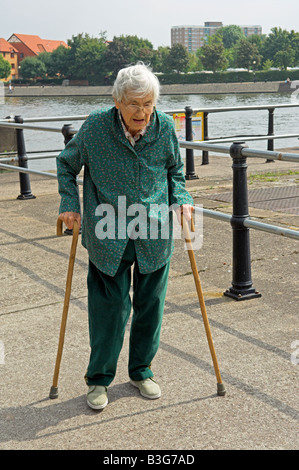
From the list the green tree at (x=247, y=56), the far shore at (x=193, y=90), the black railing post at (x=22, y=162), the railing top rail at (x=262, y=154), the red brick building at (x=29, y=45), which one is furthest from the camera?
the red brick building at (x=29, y=45)

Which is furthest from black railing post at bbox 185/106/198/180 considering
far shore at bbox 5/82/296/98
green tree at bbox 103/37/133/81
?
green tree at bbox 103/37/133/81

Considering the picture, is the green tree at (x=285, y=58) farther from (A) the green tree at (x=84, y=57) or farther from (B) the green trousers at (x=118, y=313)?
(B) the green trousers at (x=118, y=313)

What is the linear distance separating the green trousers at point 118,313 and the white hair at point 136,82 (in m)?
0.64

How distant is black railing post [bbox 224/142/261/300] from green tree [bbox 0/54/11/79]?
145m

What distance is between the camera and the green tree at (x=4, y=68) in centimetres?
14175

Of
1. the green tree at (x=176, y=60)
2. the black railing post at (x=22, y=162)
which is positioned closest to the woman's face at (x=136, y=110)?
the black railing post at (x=22, y=162)

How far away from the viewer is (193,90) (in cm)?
9969

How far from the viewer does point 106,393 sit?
3016mm

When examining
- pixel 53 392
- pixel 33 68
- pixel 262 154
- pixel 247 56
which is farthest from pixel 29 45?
pixel 53 392

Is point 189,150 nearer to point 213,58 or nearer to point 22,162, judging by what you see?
point 22,162

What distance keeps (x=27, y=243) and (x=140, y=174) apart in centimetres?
320

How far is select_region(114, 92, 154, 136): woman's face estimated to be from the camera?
2.71 m

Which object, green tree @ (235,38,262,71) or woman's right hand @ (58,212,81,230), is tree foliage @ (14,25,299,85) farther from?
woman's right hand @ (58,212,81,230)
